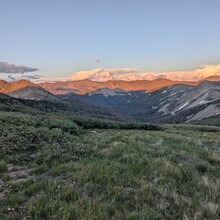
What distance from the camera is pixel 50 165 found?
1209 cm

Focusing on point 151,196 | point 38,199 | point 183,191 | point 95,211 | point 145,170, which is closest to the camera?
point 95,211

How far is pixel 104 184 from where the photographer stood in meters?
9.54

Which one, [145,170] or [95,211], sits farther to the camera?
[145,170]

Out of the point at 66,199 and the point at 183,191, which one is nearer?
the point at 66,199

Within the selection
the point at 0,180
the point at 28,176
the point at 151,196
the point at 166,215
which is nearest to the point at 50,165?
the point at 28,176

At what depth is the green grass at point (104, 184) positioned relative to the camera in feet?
24.8

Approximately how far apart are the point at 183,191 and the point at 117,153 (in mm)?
5133

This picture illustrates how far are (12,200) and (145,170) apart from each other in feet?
16.5

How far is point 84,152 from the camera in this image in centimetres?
1430

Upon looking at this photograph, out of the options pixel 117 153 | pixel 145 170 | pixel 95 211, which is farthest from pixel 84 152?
pixel 95 211

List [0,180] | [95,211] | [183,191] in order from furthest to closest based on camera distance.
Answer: [0,180] < [183,191] < [95,211]

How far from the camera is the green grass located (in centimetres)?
755

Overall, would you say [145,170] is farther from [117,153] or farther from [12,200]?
[12,200]

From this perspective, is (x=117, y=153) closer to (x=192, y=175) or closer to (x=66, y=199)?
(x=192, y=175)
